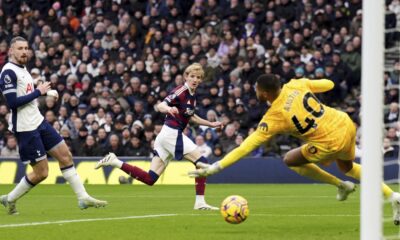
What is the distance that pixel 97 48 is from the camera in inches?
1228

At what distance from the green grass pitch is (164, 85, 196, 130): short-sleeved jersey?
4.42 ft

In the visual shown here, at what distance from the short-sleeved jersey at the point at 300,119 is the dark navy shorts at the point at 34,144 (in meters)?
3.69

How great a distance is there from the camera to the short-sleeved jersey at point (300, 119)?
36.4 ft

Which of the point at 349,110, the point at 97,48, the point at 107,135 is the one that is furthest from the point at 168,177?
the point at 97,48

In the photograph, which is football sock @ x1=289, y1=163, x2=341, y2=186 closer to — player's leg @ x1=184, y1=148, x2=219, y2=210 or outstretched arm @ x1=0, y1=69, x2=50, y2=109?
player's leg @ x1=184, y1=148, x2=219, y2=210

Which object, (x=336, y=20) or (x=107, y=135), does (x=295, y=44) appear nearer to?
(x=336, y=20)

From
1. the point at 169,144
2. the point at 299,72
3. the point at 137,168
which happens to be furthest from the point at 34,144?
the point at 299,72

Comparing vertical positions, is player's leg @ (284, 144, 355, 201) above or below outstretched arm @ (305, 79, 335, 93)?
below

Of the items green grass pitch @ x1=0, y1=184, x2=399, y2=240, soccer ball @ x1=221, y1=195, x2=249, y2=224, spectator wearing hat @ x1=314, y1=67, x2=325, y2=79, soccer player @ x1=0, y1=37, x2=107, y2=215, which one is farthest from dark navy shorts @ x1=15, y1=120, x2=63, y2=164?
spectator wearing hat @ x1=314, y1=67, x2=325, y2=79

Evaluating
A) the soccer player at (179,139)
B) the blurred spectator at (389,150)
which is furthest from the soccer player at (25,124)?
the blurred spectator at (389,150)

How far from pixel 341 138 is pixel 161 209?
13.1 ft

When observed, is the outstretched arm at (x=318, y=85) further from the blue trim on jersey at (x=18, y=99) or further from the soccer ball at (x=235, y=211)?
the blue trim on jersey at (x=18, y=99)

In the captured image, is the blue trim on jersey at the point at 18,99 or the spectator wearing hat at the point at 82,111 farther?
the spectator wearing hat at the point at 82,111

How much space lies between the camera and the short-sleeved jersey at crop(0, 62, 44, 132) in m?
13.5
